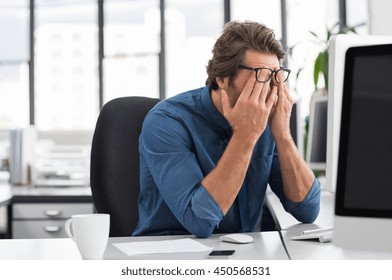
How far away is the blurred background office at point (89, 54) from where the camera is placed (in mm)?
5488

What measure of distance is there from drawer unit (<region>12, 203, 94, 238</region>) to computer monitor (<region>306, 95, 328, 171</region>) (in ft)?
3.15

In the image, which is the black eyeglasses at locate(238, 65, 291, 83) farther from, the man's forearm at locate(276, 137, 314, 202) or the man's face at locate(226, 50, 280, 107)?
the man's forearm at locate(276, 137, 314, 202)

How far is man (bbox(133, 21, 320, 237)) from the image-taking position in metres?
1.26

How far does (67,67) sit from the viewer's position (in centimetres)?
555

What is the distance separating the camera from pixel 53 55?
219 inches

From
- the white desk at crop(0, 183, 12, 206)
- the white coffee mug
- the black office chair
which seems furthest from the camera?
the white desk at crop(0, 183, 12, 206)

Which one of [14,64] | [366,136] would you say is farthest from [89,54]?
[366,136]

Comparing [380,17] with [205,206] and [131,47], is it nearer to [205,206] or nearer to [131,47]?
[205,206]

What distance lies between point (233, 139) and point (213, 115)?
0.46ft

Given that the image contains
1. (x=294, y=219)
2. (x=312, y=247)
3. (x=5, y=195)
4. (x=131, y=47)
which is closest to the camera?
(x=312, y=247)

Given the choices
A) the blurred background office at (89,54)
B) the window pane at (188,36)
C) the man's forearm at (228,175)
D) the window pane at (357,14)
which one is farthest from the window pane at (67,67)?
the man's forearm at (228,175)

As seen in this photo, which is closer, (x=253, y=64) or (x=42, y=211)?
(x=253, y=64)

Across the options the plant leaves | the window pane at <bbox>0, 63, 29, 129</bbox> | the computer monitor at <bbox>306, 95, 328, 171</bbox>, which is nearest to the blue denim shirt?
the computer monitor at <bbox>306, 95, 328, 171</bbox>

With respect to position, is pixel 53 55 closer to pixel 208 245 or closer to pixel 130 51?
pixel 130 51
